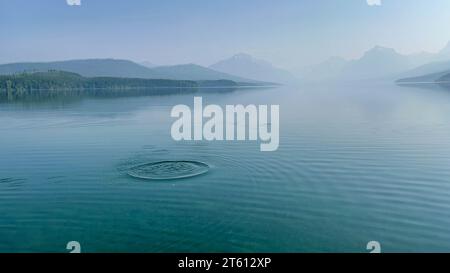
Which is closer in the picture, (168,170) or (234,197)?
(234,197)

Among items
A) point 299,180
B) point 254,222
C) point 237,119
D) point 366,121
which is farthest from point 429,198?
point 237,119

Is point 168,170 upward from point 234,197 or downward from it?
upward

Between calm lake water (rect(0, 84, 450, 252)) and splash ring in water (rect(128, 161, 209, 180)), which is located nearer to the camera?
calm lake water (rect(0, 84, 450, 252))

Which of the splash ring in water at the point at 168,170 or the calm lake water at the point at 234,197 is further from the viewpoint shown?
the splash ring in water at the point at 168,170
